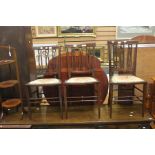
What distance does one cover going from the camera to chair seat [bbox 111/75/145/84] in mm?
1716

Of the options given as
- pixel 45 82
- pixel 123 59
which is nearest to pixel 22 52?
pixel 45 82

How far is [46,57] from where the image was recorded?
67.6 inches

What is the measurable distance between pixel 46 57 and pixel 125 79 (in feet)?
2.35

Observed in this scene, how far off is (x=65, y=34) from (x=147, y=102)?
96 cm

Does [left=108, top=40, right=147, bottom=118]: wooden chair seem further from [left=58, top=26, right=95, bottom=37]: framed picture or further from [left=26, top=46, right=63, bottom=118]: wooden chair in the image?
[left=26, top=46, right=63, bottom=118]: wooden chair

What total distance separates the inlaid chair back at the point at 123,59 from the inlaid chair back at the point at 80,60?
7.2 inches

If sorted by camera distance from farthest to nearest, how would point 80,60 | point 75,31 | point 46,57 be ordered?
point 80,60
point 46,57
point 75,31

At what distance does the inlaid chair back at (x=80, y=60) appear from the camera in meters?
1.71

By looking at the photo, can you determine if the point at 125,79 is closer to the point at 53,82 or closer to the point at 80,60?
the point at 80,60

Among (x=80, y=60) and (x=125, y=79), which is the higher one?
(x=80, y=60)

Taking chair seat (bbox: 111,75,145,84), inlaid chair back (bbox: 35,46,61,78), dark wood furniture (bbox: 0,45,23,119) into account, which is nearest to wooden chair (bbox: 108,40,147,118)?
chair seat (bbox: 111,75,145,84)

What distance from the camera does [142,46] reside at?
1709 mm
